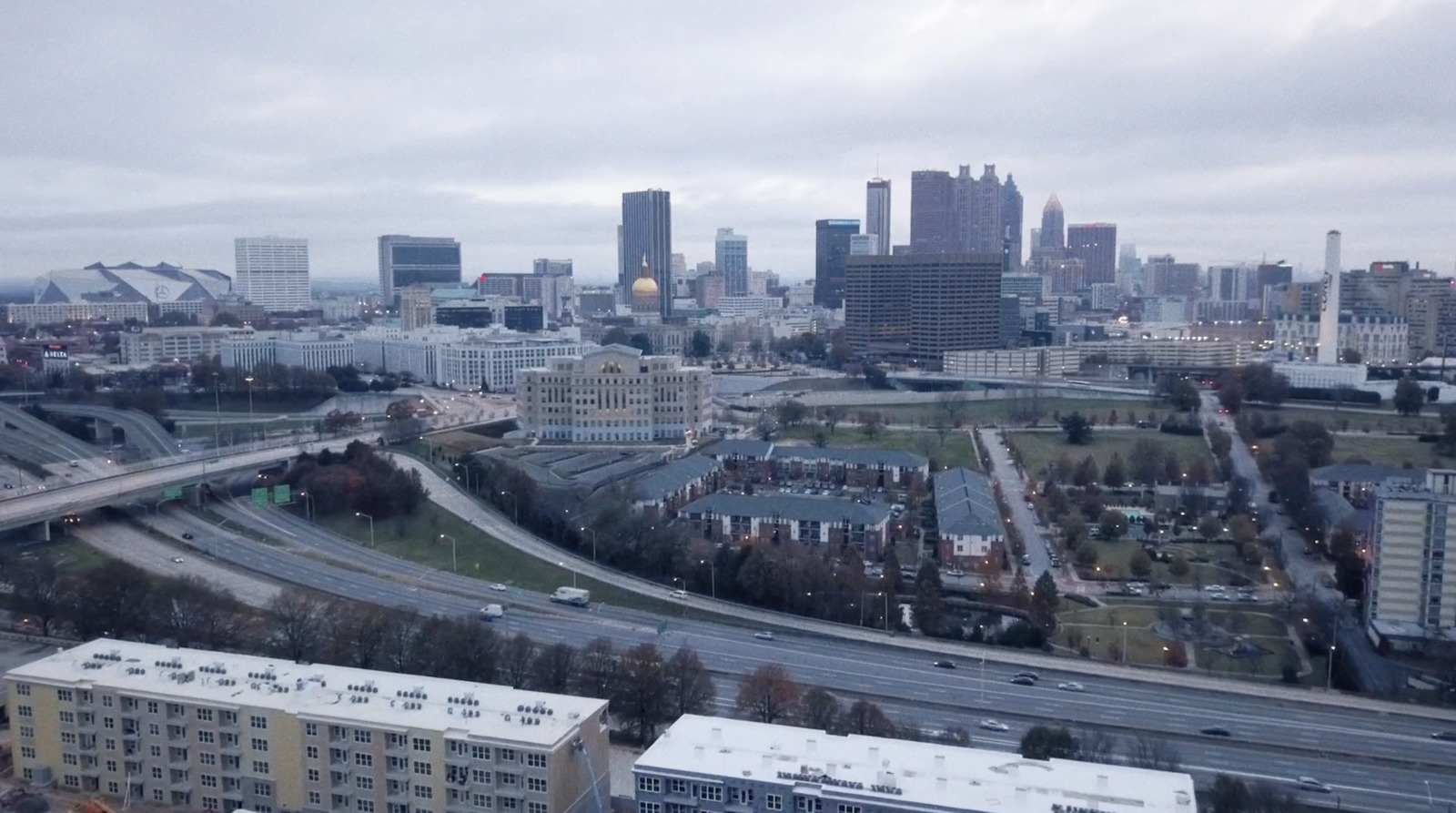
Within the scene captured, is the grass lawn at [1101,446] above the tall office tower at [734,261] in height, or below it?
below

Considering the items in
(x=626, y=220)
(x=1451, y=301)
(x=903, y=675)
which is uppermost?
(x=626, y=220)

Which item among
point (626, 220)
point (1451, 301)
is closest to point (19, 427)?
point (1451, 301)

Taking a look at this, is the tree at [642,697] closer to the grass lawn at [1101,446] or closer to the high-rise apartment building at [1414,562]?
the high-rise apartment building at [1414,562]

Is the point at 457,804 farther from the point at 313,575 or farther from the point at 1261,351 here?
the point at 1261,351

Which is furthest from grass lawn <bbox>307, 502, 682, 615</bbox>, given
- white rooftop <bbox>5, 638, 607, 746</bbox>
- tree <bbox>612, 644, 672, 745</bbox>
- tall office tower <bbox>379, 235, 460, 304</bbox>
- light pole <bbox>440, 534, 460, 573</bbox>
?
tall office tower <bbox>379, 235, 460, 304</bbox>

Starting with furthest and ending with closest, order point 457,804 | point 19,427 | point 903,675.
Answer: point 19,427
point 903,675
point 457,804

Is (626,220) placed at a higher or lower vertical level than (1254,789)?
higher

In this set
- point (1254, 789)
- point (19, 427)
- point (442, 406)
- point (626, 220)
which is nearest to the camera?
point (1254, 789)

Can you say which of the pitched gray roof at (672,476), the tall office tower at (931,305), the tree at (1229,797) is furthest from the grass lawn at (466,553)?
the tall office tower at (931,305)
